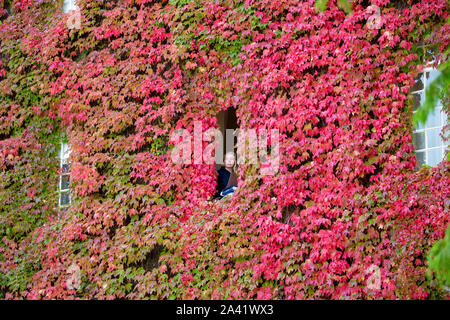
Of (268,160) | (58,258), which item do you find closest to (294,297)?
(268,160)

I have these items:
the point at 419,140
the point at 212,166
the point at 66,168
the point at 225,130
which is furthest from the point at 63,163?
the point at 419,140

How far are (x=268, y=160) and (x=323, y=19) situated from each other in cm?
213

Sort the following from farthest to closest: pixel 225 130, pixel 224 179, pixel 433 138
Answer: pixel 225 130 → pixel 224 179 → pixel 433 138

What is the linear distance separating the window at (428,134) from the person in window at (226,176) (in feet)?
9.15

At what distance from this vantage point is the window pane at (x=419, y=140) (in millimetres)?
7973

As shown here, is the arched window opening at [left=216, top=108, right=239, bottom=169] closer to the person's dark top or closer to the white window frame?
the person's dark top

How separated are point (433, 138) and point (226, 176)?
321 centimetres

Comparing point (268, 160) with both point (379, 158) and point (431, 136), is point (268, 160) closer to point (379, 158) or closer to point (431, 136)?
point (379, 158)

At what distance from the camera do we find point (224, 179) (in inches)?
375

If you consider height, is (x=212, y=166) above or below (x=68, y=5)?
below

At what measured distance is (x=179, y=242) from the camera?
8.95m

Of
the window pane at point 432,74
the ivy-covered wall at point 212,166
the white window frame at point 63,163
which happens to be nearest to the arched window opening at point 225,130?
the ivy-covered wall at point 212,166

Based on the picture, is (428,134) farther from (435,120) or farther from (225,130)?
(225,130)
